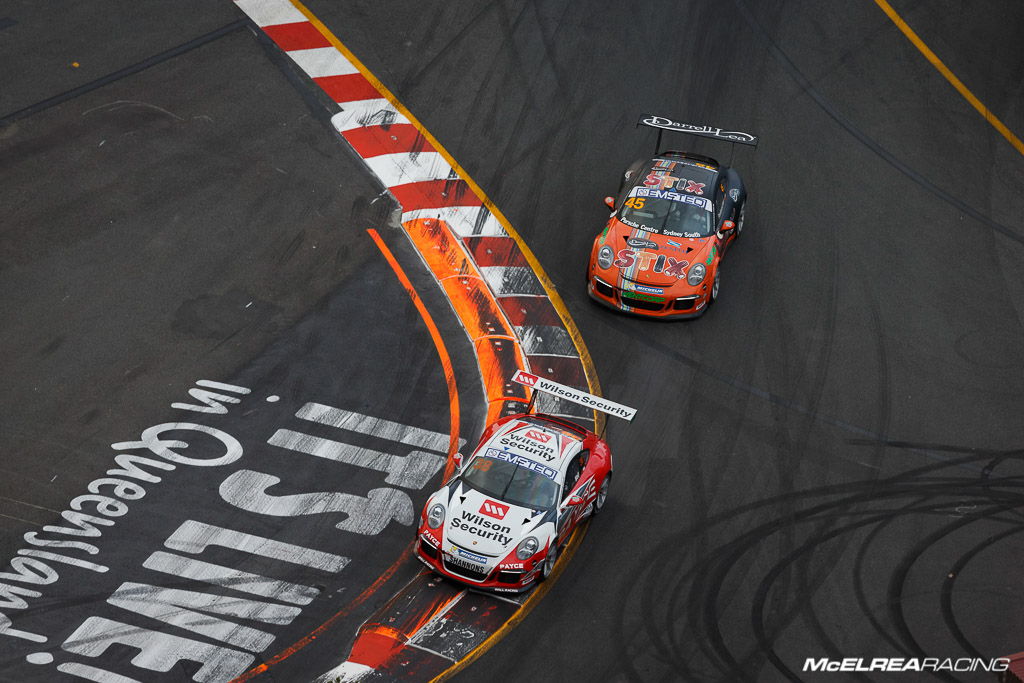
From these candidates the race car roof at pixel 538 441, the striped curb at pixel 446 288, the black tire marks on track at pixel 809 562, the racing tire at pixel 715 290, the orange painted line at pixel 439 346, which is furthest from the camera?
the racing tire at pixel 715 290

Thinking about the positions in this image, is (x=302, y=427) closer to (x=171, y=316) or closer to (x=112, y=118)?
(x=171, y=316)

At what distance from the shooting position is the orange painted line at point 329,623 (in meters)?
12.9

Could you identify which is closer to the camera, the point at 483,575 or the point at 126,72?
the point at 483,575

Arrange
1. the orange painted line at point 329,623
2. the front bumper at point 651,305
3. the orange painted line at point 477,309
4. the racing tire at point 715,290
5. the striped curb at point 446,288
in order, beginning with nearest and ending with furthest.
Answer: the orange painted line at point 329,623 < the striped curb at point 446,288 < the orange painted line at point 477,309 < the front bumper at point 651,305 < the racing tire at point 715,290

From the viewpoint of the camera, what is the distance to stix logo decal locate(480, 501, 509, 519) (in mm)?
14047

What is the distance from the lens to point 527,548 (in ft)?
45.2

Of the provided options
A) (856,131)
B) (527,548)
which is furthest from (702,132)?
(527,548)

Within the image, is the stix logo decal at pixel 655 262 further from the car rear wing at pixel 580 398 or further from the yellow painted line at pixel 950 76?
the yellow painted line at pixel 950 76

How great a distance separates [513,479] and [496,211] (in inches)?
305

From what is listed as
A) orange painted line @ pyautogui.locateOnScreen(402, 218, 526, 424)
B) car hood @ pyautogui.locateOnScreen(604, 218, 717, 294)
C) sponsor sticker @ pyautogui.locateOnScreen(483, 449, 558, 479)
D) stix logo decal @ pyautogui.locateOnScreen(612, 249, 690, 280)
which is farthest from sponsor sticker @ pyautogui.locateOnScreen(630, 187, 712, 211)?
sponsor sticker @ pyautogui.locateOnScreen(483, 449, 558, 479)

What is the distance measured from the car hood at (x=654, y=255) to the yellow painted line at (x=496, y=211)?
119 centimetres

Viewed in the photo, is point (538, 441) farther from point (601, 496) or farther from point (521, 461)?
point (601, 496)

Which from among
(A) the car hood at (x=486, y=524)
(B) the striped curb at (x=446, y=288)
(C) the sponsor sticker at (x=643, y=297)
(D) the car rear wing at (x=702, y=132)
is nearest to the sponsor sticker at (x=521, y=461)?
(A) the car hood at (x=486, y=524)

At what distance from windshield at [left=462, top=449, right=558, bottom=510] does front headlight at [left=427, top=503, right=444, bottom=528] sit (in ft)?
1.84
